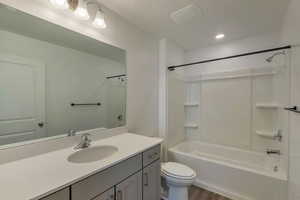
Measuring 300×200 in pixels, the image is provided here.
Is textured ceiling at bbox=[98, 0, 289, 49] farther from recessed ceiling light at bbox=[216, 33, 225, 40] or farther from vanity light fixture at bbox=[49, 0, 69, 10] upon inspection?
vanity light fixture at bbox=[49, 0, 69, 10]

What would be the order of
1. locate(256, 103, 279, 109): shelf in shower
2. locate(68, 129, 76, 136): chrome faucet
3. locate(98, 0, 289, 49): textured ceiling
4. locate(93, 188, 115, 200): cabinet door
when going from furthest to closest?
1. locate(256, 103, 279, 109): shelf in shower
2. locate(98, 0, 289, 49): textured ceiling
3. locate(68, 129, 76, 136): chrome faucet
4. locate(93, 188, 115, 200): cabinet door

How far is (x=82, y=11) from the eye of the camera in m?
1.24

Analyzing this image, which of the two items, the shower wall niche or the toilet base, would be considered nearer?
the toilet base

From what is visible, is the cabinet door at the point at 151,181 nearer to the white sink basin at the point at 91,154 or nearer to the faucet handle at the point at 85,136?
the white sink basin at the point at 91,154

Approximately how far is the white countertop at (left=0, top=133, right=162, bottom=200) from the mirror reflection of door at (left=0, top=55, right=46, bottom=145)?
0.67 ft

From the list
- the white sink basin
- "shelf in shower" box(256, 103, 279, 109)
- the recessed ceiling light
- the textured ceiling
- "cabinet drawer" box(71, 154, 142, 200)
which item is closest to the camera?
"cabinet drawer" box(71, 154, 142, 200)

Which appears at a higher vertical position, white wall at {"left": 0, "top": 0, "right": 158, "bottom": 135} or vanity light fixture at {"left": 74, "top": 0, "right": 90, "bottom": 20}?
vanity light fixture at {"left": 74, "top": 0, "right": 90, "bottom": 20}

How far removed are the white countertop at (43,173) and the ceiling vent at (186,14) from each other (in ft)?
5.27

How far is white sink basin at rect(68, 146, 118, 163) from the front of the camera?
114cm

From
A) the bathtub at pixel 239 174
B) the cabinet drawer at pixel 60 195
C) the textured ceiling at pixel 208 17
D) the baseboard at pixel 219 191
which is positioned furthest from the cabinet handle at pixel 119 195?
the textured ceiling at pixel 208 17

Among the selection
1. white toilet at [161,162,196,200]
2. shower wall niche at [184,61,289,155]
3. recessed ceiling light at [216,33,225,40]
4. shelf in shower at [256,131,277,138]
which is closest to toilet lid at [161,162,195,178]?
white toilet at [161,162,196,200]

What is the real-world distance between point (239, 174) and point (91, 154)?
1829 mm

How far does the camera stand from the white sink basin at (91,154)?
114 centimetres

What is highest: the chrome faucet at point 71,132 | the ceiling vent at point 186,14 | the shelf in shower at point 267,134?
the ceiling vent at point 186,14
